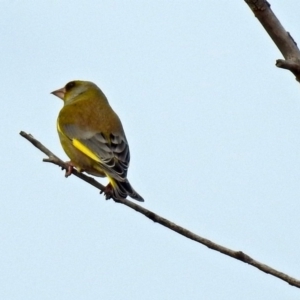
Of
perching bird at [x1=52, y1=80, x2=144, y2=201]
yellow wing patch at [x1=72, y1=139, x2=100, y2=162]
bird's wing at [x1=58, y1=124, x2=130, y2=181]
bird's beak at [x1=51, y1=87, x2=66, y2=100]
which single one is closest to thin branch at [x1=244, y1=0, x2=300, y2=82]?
perching bird at [x1=52, y1=80, x2=144, y2=201]

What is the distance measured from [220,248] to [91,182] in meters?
2.01

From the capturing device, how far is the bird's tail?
6279 mm

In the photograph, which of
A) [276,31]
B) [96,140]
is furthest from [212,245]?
[96,140]

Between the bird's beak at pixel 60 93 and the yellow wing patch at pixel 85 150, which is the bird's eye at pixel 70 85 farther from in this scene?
the yellow wing patch at pixel 85 150

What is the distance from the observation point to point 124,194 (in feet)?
20.7

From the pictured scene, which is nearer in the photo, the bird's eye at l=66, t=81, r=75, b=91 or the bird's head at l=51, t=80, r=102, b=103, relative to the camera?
the bird's head at l=51, t=80, r=102, b=103

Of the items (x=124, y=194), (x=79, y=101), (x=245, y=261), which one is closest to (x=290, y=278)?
(x=245, y=261)

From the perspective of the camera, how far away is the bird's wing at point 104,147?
23.7 feet

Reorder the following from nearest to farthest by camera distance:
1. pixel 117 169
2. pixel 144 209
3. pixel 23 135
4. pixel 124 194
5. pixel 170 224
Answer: pixel 170 224, pixel 144 209, pixel 23 135, pixel 124 194, pixel 117 169

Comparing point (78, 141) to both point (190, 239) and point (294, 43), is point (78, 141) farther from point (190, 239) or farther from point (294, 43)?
point (294, 43)

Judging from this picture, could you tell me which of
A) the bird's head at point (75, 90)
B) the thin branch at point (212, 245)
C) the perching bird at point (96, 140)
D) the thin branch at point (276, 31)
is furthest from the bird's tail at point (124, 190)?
the thin branch at point (276, 31)

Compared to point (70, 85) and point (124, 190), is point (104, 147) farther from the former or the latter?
point (70, 85)

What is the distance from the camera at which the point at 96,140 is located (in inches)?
306

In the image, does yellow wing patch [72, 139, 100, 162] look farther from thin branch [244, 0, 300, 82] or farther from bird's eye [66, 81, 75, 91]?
thin branch [244, 0, 300, 82]
